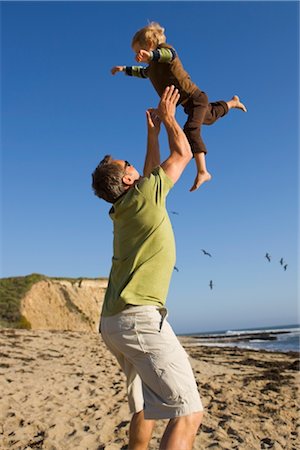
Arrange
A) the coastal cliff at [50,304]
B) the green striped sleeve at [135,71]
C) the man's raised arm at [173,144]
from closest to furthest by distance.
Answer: the man's raised arm at [173,144]
the green striped sleeve at [135,71]
the coastal cliff at [50,304]

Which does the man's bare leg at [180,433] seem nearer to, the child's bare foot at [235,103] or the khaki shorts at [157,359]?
the khaki shorts at [157,359]

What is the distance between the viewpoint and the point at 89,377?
10031mm

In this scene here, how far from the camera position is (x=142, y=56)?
13.1ft

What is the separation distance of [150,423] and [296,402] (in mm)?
6521

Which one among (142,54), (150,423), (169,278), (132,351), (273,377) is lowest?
(273,377)

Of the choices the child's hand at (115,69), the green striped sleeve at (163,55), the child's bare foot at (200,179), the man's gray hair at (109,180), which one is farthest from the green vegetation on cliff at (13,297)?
the man's gray hair at (109,180)

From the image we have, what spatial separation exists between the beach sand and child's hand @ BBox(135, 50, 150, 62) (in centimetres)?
429

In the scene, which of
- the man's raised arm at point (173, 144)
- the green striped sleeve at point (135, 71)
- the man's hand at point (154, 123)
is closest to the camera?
the man's raised arm at point (173, 144)

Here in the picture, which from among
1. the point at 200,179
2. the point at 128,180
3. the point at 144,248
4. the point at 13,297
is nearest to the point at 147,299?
the point at 144,248

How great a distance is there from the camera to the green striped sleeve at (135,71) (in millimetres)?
4371

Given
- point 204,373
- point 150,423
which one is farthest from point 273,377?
point 150,423

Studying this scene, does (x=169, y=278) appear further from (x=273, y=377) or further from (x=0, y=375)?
(x=273, y=377)

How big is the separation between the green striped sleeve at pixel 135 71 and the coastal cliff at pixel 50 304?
2105cm

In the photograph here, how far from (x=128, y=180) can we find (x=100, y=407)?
520 cm
